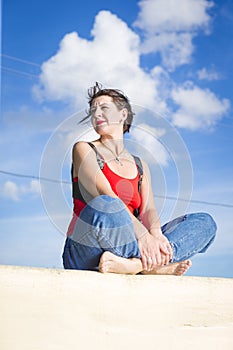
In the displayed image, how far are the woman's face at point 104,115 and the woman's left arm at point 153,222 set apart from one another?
0.44ft

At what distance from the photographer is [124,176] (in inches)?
63.9

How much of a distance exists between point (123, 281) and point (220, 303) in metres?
0.29

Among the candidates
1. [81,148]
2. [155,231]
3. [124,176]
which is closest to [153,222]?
[155,231]

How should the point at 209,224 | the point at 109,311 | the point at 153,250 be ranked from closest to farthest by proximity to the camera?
the point at 109,311 → the point at 153,250 → the point at 209,224

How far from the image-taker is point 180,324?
152 cm

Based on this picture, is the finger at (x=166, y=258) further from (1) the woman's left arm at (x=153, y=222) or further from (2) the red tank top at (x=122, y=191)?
(2) the red tank top at (x=122, y=191)

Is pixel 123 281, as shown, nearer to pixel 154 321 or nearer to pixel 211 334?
pixel 154 321

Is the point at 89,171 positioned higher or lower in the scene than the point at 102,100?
lower

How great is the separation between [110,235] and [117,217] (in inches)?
1.9

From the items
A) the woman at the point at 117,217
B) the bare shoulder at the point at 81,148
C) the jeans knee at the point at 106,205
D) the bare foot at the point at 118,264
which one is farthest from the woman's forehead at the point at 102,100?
the bare foot at the point at 118,264

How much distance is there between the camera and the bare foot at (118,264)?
1.49 m

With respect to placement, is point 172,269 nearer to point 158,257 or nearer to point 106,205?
point 158,257

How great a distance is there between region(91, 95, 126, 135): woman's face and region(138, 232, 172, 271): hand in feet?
1.03

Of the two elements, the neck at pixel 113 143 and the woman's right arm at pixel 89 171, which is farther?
the neck at pixel 113 143
